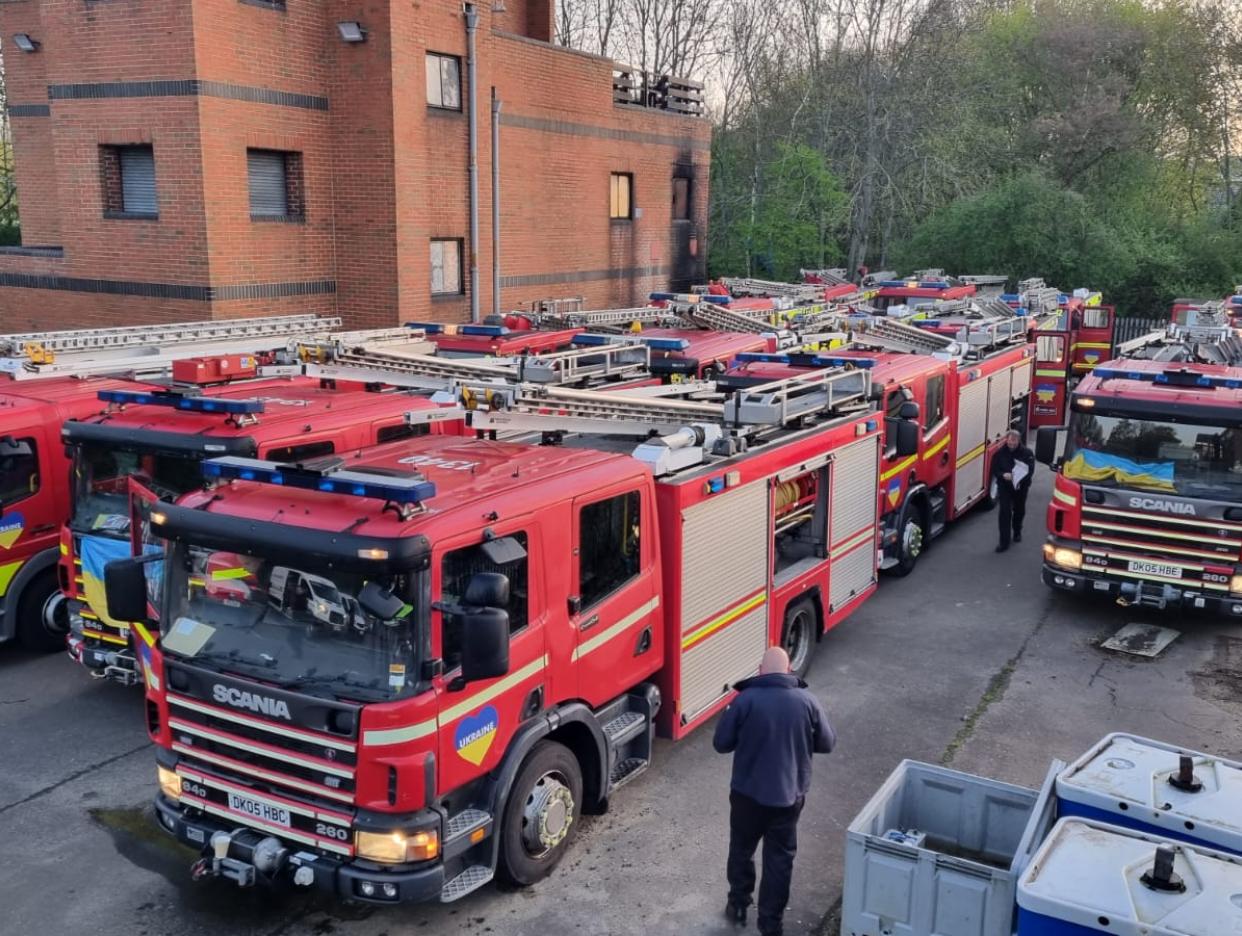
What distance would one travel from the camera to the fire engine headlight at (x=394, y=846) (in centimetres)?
554

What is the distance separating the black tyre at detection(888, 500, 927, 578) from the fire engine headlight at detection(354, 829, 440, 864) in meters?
8.25

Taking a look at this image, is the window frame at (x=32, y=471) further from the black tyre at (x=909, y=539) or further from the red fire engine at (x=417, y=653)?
the black tyre at (x=909, y=539)

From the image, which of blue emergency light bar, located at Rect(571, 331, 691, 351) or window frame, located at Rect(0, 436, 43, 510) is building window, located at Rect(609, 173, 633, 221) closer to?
blue emergency light bar, located at Rect(571, 331, 691, 351)

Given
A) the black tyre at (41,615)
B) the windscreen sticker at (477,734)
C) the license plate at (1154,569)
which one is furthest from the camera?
the license plate at (1154,569)

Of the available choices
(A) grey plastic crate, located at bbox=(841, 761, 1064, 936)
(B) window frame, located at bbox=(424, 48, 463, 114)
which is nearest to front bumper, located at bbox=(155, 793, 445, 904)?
(A) grey plastic crate, located at bbox=(841, 761, 1064, 936)

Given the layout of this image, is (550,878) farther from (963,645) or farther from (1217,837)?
(963,645)

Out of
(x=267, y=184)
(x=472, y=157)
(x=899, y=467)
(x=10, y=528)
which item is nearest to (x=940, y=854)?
(x=899, y=467)

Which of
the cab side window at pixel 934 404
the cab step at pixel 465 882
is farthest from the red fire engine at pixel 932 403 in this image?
the cab step at pixel 465 882

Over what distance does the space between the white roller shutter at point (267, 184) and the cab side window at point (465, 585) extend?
1415 centimetres

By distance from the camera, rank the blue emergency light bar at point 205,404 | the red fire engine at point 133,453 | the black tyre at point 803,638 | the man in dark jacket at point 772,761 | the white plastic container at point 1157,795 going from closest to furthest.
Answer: the white plastic container at point 1157,795
the man in dark jacket at point 772,761
the blue emergency light bar at point 205,404
the red fire engine at point 133,453
the black tyre at point 803,638

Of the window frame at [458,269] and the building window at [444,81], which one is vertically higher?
the building window at [444,81]

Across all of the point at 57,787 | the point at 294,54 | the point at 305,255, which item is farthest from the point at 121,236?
the point at 57,787

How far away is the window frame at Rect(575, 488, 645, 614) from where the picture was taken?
657cm

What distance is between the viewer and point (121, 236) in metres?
18.3
